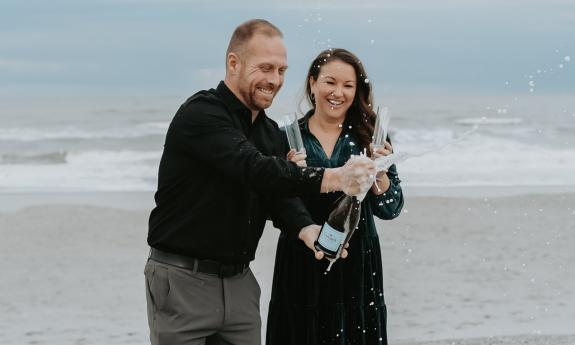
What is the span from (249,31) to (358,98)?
109cm

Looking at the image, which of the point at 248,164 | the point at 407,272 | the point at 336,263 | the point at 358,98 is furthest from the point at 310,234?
the point at 407,272

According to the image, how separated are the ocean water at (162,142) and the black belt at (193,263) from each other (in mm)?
4693

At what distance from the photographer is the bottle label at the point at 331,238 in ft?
13.1

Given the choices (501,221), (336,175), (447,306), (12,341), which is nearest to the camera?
(336,175)

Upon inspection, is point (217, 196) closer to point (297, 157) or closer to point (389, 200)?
point (297, 157)

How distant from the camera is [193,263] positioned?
12.3 ft

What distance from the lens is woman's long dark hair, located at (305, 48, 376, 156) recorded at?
4.60m

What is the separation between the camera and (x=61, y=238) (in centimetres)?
1154

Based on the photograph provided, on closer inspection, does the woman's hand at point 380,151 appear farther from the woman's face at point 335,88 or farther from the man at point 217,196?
the man at point 217,196

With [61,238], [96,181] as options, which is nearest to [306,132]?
[61,238]

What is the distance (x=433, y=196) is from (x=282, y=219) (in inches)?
445

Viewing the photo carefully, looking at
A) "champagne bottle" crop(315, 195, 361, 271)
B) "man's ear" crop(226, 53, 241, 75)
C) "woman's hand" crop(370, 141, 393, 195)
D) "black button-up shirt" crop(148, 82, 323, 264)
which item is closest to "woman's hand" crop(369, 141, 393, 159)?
"woman's hand" crop(370, 141, 393, 195)

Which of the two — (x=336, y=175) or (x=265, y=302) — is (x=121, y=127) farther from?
(x=336, y=175)

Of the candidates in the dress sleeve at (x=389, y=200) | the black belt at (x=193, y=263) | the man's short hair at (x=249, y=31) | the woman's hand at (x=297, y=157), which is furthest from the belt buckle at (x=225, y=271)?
the dress sleeve at (x=389, y=200)
